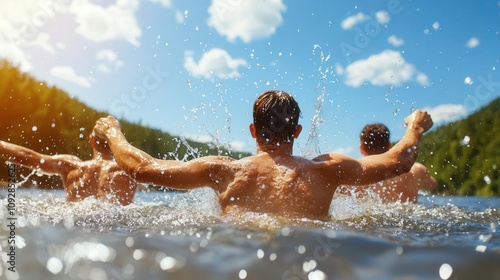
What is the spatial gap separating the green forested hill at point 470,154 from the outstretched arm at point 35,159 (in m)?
23.5

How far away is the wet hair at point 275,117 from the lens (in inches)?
134

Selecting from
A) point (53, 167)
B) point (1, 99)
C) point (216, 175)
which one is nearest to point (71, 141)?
point (1, 99)

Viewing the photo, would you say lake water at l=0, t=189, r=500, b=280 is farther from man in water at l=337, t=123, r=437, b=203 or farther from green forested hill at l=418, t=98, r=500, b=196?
green forested hill at l=418, t=98, r=500, b=196

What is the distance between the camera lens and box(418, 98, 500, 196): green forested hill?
24.9 metres

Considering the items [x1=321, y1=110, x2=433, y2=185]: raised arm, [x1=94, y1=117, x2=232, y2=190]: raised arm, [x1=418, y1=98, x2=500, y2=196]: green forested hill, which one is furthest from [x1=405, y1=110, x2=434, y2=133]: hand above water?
[x1=418, y1=98, x2=500, y2=196]: green forested hill

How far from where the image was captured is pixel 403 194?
269 inches

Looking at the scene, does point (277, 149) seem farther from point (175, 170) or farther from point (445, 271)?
point (445, 271)

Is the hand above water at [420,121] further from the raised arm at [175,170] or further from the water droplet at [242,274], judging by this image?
the water droplet at [242,274]

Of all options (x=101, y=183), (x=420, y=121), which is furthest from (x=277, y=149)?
(x=101, y=183)

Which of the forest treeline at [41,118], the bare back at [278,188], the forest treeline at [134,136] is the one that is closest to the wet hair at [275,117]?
the bare back at [278,188]

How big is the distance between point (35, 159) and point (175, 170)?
3.18m

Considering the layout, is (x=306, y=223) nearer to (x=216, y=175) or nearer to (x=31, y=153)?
(x=216, y=175)

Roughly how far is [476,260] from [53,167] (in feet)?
16.8

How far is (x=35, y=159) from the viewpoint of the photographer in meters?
5.51
